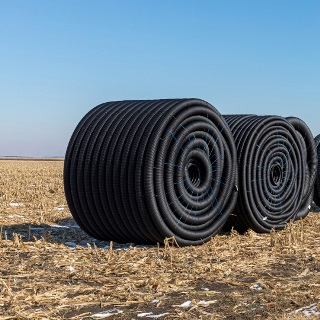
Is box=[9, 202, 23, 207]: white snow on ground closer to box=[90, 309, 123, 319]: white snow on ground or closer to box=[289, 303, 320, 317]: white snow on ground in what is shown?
box=[90, 309, 123, 319]: white snow on ground

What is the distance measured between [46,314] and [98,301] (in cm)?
58

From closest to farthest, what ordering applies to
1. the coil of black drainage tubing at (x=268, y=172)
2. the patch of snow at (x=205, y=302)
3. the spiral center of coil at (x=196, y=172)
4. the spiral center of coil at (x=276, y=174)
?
1. the patch of snow at (x=205, y=302)
2. the spiral center of coil at (x=196, y=172)
3. the coil of black drainage tubing at (x=268, y=172)
4. the spiral center of coil at (x=276, y=174)

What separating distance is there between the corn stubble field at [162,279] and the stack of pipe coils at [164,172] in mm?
362

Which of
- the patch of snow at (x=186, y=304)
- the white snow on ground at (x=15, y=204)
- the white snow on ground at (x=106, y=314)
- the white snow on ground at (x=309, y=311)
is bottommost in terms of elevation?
the white snow on ground at (x=106, y=314)

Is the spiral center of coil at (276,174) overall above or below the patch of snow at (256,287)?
above

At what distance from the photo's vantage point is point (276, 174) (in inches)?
415

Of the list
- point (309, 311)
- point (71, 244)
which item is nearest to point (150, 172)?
point (71, 244)

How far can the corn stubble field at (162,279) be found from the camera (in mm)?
4898

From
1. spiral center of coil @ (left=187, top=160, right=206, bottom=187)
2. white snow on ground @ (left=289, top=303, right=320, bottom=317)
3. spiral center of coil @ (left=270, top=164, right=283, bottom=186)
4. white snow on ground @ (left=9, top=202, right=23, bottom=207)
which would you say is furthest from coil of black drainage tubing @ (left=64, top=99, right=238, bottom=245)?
white snow on ground @ (left=9, top=202, right=23, bottom=207)

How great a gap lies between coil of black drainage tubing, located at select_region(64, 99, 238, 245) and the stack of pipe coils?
0.05 ft

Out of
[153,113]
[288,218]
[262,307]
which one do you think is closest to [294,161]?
[288,218]

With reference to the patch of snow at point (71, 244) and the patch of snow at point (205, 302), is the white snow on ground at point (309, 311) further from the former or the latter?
the patch of snow at point (71, 244)

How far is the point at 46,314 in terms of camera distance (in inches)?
186

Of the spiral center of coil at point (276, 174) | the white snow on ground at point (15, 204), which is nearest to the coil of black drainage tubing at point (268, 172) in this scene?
the spiral center of coil at point (276, 174)
